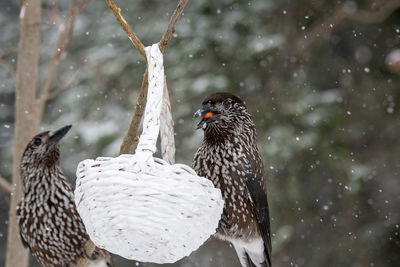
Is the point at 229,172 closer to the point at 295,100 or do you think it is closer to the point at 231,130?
the point at 231,130

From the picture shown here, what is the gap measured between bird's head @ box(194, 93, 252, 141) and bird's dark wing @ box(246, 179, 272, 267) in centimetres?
23

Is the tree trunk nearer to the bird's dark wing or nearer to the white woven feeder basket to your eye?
the bird's dark wing

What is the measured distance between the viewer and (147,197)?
1.54 metres

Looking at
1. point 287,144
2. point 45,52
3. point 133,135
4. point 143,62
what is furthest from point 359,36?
point 133,135

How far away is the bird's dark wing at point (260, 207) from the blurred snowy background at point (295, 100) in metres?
2.33

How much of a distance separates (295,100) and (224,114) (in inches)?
111

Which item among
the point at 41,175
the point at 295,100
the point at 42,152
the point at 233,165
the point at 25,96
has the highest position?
the point at 295,100

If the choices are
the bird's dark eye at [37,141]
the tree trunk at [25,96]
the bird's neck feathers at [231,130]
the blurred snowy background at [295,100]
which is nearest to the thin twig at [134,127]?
the bird's neck feathers at [231,130]

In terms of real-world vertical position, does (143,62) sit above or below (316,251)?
above

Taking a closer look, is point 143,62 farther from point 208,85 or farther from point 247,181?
point 247,181

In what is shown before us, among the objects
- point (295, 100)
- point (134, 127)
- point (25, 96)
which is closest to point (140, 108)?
point (134, 127)

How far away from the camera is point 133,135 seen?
1.80 meters

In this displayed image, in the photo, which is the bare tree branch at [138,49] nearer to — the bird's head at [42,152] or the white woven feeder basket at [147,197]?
the white woven feeder basket at [147,197]

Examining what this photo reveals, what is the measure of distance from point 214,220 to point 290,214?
3950 millimetres
